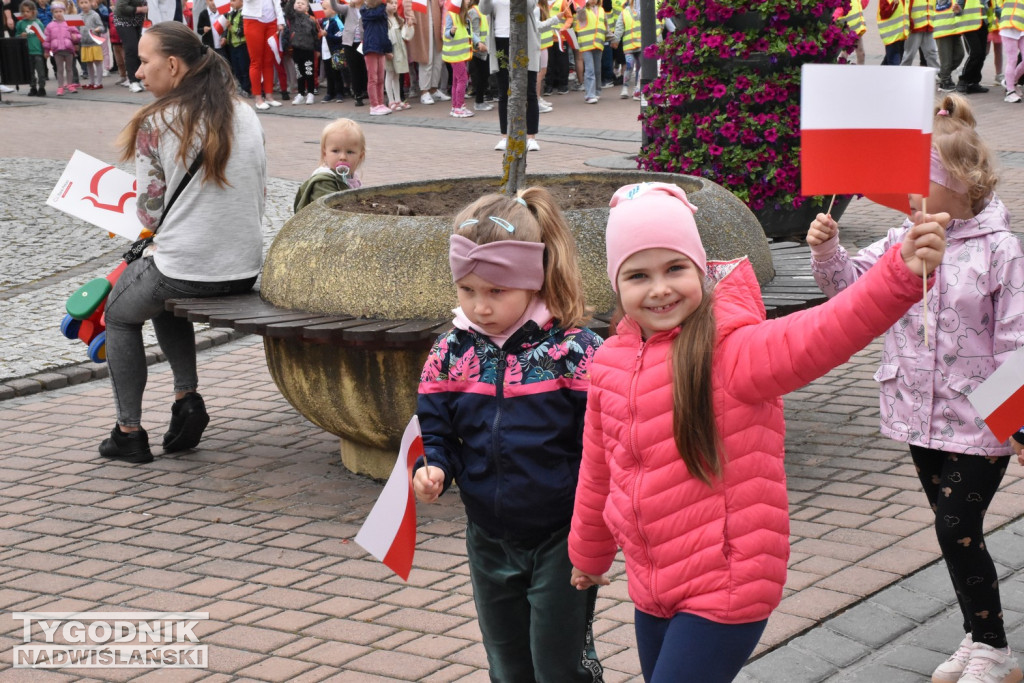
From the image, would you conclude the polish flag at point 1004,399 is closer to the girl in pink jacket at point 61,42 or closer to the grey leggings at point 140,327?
the grey leggings at point 140,327

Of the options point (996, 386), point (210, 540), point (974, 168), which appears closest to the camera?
point (996, 386)

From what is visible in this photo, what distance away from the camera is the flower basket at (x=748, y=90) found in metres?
9.25

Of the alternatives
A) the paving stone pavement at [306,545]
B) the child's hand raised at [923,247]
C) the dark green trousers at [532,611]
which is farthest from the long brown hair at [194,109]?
the child's hand raised at [923,247]

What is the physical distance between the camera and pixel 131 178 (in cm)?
602

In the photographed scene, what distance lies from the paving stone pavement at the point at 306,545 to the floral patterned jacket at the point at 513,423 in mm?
839

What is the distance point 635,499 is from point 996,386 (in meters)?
0.98

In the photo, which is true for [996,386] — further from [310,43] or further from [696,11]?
[310,43]

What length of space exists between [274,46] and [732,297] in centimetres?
2070

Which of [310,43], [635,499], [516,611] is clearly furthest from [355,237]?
[310,43]

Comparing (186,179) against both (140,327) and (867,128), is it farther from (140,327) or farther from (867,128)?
(867,128)

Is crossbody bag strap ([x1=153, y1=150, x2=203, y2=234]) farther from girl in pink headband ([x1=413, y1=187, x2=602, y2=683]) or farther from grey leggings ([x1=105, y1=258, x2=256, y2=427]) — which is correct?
girl in pink headband ([x1=413, y1=187, x2=602, y2=683])

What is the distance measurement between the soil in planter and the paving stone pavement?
111 cm

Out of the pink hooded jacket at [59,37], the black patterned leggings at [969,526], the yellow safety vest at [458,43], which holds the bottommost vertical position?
the black patterned leggings at [969,526]

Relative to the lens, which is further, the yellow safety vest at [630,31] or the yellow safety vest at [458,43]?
the yellow safety vest at [630,31]
